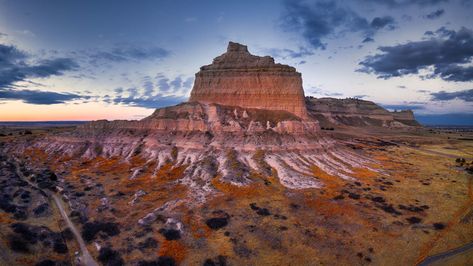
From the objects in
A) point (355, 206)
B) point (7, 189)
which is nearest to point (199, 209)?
point (355, 206)

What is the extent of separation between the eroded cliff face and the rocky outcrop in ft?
290

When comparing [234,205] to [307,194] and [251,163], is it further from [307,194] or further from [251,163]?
[251,163]

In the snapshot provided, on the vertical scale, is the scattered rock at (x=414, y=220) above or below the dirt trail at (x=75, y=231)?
above

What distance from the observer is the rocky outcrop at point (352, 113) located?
160 metres

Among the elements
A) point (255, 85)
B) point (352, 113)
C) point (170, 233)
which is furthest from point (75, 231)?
point (352, 113)

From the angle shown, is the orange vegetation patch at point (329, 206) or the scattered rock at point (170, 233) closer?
the scattered rock at point (170, 233)

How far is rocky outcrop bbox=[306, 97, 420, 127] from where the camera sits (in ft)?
525

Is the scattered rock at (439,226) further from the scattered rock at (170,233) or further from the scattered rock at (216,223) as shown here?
the scattered rock at (170,233)

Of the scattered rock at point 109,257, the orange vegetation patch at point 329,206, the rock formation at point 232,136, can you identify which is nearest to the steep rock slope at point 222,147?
the rock formation at point 232,136

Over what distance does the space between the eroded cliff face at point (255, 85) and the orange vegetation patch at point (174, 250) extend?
4353cm

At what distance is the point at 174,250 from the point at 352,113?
6682 inches

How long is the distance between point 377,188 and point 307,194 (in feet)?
45.0

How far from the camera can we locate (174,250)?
2841cm

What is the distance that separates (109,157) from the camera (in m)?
69.1
